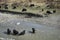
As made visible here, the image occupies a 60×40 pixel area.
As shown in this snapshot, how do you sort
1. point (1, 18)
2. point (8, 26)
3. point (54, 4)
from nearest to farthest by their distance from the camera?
point (8, 26) → point (1, 18) → point (54, 4)

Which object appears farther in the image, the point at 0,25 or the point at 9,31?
the point at 0,25

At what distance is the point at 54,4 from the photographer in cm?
881

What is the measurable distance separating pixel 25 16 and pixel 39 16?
0.45m

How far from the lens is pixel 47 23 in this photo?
5773 mm

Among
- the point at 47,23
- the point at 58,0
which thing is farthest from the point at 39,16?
the point at 58,0

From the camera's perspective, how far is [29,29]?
5.14 m

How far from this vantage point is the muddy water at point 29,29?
447 centimetres

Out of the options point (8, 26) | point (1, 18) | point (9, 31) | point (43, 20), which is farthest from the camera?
point (1, 18)

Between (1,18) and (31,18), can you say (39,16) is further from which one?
(1,18)

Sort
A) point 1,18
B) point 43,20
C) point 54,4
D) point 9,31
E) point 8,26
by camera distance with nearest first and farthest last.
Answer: point 9,31
point 8,26
point 43,20
point 1,18
point 54,4

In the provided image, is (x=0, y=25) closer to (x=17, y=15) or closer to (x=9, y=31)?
(x=9, y=31)

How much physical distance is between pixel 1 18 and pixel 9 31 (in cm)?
174

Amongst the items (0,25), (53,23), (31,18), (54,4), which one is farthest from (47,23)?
(54,4)

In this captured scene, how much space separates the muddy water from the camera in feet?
14.7
